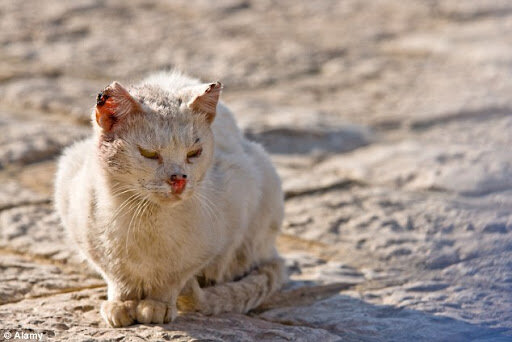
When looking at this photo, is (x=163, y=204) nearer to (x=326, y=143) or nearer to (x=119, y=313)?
(x=119, y=313)

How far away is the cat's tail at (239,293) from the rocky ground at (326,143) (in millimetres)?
75

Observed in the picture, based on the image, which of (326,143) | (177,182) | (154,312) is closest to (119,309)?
(154,312)

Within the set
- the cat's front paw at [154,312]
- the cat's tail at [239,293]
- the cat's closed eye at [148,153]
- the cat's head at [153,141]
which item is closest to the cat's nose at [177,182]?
the cat's head at [153,141]

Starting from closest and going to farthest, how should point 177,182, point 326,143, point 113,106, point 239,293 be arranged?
point 177,182 < point 113,106 < point 239,293 < point 326,143

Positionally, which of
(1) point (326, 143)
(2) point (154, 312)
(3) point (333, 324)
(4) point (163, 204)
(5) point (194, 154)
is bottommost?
(3) point (333, 324)

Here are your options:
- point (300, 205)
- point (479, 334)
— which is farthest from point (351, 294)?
point (300, 205)

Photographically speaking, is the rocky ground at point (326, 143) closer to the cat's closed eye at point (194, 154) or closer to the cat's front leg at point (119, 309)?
the cat's front leg at point (119, 309)

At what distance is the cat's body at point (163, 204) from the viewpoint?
129 inches

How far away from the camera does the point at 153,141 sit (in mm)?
3244

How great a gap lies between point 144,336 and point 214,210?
28.7 inches

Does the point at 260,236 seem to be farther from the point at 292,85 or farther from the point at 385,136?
the point at 292,85

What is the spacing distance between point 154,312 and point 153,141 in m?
0.77

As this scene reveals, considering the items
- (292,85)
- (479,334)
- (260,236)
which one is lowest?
(479,334)

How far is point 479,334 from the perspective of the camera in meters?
3.40
